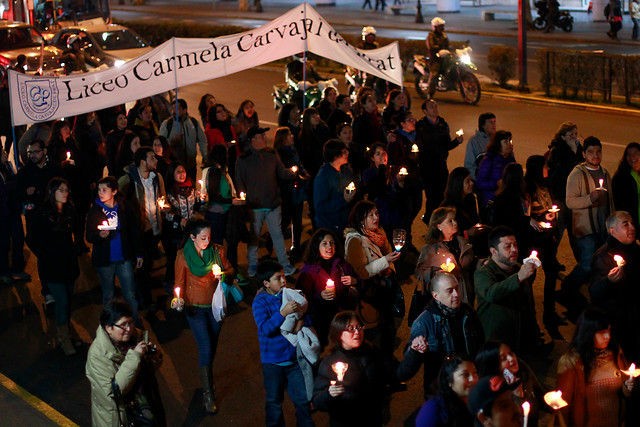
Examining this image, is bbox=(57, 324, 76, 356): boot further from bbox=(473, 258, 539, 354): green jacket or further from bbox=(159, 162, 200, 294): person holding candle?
bbox=(473, 258, 539, 354): green jacket

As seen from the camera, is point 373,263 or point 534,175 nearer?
point 373,263

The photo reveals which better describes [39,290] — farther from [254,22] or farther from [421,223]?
[254,22]

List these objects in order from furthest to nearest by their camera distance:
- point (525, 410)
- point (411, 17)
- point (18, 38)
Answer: point (411, 17) < point (18, 38) < point (525, 410)

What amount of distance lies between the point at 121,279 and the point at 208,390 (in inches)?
68.3

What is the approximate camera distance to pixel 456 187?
8703 millimetres

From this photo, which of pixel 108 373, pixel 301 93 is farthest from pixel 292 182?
pixel 301 93

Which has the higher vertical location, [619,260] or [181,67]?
[181,67]

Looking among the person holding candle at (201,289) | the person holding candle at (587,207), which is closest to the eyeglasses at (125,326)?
the person holding candle at (201,289)

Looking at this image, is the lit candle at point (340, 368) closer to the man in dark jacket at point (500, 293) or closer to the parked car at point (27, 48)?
the man in dark jacket at point (500, 293)

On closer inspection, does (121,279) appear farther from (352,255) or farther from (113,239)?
(352,255)

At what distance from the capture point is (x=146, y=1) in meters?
57.7

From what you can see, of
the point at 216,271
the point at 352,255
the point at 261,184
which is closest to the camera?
the point at 216,271

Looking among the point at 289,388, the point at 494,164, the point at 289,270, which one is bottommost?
the point at 289,270

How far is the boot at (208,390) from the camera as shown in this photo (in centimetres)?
729
